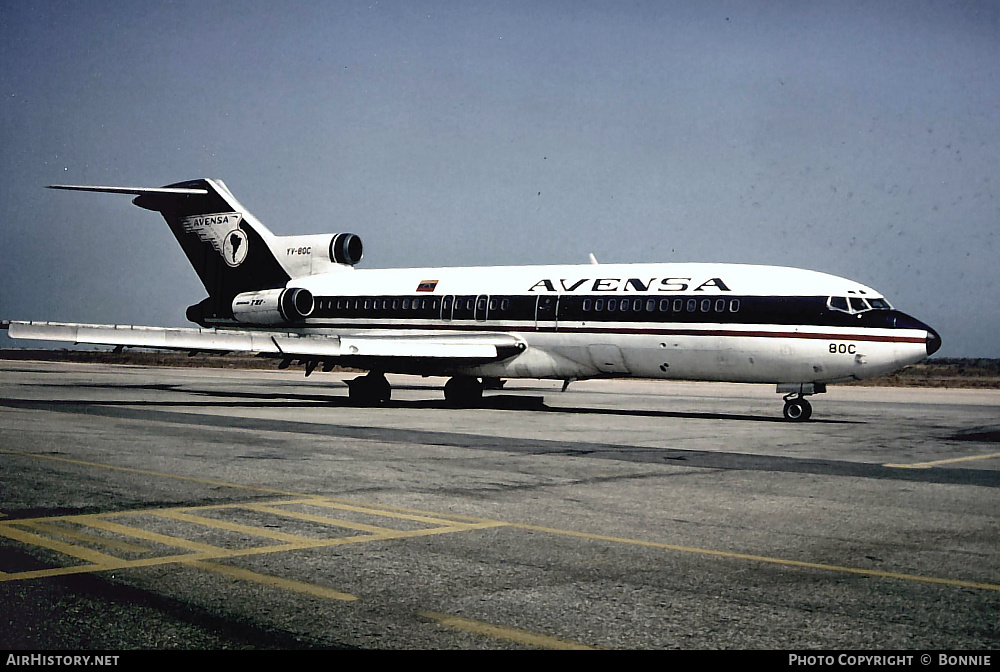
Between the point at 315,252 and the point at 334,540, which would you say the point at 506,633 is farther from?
the point at 315,252

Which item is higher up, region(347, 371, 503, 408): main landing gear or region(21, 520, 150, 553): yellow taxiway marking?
region(347, 371, 503, 408): main landing gear

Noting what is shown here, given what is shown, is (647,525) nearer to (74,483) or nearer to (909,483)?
(909,483)

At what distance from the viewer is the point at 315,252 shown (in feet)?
116

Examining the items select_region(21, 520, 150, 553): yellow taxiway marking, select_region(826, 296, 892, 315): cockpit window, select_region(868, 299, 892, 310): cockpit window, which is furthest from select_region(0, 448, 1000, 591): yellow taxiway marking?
select_region(868, 299, 892, 310): cockpit window

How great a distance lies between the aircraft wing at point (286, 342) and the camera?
1022 inches

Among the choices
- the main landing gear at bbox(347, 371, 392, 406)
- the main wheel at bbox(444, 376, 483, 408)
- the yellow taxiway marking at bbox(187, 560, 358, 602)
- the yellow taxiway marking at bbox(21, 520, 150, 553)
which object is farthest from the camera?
the main wheel at bbox(444, 376, 483, 408)

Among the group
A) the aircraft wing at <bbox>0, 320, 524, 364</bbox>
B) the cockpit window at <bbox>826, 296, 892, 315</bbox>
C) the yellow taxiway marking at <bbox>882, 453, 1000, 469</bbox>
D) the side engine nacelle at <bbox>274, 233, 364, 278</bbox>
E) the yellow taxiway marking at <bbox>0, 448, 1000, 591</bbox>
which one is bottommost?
the yellow taxiway marking at <bbox>0, 448, 1000, 591</bbox>

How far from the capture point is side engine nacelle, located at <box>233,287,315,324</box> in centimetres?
3388

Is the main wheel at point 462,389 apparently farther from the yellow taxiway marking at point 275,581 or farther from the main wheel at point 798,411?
the yellow taxiway marking at point 275,581

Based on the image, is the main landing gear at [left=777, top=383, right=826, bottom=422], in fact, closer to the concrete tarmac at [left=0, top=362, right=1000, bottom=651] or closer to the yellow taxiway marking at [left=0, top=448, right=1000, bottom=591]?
the concrete tarmac at [left=0, top=362, right=1000, bottom=651]

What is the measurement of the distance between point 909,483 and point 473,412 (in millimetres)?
14899

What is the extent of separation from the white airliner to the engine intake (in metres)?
0.05

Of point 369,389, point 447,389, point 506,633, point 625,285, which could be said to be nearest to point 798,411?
point 625,285

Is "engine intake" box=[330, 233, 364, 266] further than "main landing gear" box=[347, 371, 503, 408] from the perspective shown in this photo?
Yes
